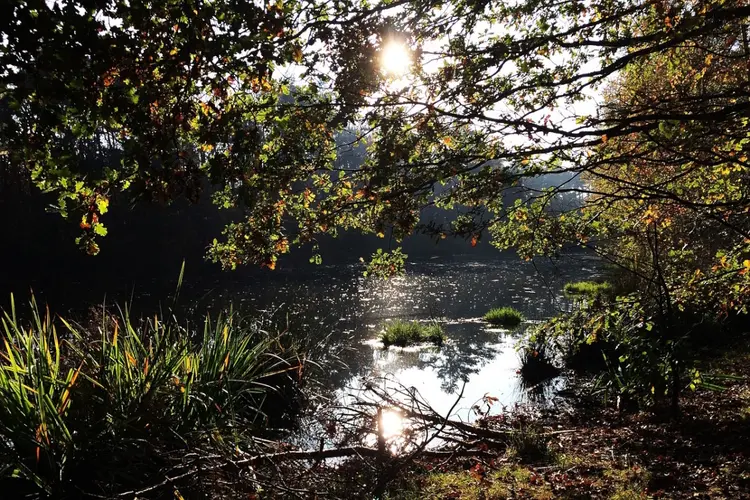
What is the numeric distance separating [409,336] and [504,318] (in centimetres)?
457

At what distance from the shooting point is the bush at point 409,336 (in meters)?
15.5

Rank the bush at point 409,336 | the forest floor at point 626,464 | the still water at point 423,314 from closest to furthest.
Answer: the forest floor at point 626,464 → the still water at point 423,314 → the bush at point 409,336

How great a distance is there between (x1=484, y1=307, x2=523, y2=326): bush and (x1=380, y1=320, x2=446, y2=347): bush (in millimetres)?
3274

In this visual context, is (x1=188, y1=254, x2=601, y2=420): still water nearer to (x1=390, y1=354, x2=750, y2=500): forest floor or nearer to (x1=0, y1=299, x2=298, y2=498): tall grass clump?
(x1=390, y1=354, x2=750, y2=500): forest floor

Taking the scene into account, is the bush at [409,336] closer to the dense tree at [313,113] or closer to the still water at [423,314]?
the still water at [423,314]

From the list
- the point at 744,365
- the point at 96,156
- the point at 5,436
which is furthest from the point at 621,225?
the point at 96,156

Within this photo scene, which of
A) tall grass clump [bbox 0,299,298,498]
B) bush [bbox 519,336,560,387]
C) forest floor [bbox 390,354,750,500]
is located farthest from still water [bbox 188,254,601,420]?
tall grass clump [bbox 0,299,298,498]

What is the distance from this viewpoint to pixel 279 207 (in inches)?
193

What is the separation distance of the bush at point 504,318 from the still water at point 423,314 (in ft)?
1.37

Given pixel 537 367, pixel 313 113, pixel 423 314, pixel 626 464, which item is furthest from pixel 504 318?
pixel 313 113

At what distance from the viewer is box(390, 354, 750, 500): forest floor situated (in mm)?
4676

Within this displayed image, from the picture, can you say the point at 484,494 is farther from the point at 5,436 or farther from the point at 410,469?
the point at 5,436

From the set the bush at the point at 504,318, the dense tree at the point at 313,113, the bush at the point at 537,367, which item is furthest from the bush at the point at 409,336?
the dense tree at the point at 313,113

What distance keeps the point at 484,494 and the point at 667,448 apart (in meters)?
2.41
